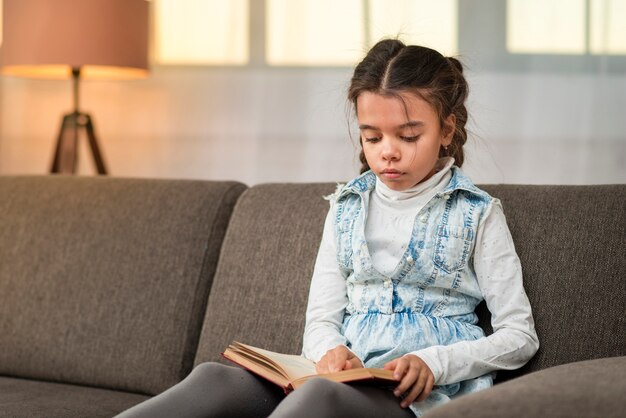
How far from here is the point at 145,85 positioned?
334cm

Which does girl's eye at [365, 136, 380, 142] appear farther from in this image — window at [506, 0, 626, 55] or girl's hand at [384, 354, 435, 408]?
window at [506, 0, 626, 55]

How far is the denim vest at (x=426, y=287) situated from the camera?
5.13ft

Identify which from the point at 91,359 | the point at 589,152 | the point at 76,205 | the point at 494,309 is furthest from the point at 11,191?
the point at 589,152

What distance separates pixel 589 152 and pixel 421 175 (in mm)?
1481

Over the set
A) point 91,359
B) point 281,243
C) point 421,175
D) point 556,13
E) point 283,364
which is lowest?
point 91,359

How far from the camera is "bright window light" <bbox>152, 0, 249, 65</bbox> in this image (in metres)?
3.22

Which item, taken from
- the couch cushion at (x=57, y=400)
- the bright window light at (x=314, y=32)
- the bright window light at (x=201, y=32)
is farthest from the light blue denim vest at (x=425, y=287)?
the bright window light at (x=201, y=32)

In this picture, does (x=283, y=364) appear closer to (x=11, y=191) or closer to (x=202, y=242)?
(x=202, y=242)

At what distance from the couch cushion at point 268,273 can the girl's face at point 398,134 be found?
1.08ft

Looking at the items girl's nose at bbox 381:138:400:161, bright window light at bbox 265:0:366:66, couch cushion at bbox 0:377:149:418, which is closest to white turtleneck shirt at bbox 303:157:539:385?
girl's nose at bbox 381:138:400:161

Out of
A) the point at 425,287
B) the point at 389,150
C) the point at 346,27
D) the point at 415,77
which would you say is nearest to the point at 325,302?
the point at 425,287

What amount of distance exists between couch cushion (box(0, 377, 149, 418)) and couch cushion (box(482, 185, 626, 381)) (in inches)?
28.6

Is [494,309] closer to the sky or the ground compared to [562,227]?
closer to the ground

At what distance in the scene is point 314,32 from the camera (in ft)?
10.3
